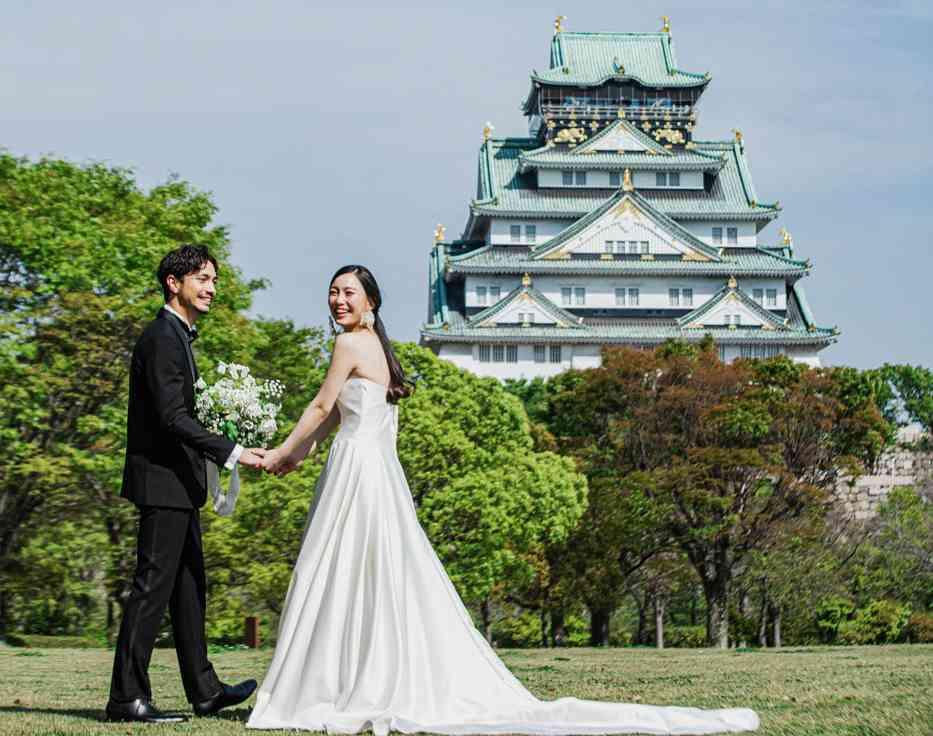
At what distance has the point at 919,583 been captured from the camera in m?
33.2

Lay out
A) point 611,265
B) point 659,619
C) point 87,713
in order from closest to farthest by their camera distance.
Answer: point 87,713 < point 659,619 < point 611,265

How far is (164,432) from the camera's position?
655cm

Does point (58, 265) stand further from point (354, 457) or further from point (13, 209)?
point (354, 457)

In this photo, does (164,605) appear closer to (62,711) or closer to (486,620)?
(62,711)

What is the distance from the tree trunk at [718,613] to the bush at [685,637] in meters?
3.43

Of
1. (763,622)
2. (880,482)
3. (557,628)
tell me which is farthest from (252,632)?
(880,482)

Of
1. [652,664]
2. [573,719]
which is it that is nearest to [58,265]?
[652,664]

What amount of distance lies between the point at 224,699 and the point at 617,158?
5639 centimetres

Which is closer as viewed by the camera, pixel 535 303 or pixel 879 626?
pixel 879 626

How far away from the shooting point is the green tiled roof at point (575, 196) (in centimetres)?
6072

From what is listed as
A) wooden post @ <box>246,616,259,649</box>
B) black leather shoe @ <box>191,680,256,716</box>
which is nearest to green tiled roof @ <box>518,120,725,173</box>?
wooden post @ <box>246,616,259,649</box>

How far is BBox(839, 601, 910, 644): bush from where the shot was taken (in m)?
30.9

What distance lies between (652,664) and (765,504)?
17.9 m

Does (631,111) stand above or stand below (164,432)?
above
